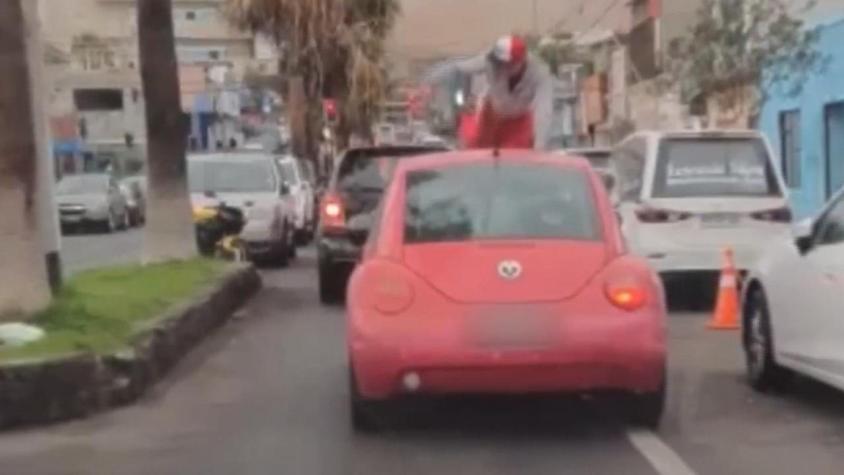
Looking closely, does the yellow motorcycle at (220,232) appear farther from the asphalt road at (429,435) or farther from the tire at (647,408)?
the tire at (647,408)

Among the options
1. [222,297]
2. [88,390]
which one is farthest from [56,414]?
[222,297]

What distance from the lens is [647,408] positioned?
31.0 ft

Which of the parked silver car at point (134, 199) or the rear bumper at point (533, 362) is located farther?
the parked silver car at point (134, 199)

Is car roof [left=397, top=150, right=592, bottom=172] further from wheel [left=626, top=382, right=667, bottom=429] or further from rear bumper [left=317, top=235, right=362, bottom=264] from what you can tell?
rear bumper [left=317, top=235, right=362, bottom=264]

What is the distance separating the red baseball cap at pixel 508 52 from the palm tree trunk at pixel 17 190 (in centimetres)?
529

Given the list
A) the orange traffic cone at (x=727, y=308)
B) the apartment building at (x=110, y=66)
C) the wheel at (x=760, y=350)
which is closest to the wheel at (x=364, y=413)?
the wheel at (x=760, y=350)

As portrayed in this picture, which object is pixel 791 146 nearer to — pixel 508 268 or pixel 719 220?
pixel 719 220

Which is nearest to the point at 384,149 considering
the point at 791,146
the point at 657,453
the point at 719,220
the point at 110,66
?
the point at 719,220

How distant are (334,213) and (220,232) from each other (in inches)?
150

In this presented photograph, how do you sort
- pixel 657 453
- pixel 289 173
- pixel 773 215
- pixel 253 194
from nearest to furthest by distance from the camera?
1. pixel 657 453
2. pixel 773 215
3. pixel 253 194
4. pixel 289 173

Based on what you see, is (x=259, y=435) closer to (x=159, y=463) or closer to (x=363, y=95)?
(x=159, y=463)

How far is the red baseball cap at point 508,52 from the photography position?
15.5 meters

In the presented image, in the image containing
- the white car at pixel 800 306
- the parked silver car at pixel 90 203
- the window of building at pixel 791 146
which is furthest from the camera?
the parked silver car at pixel 90 203

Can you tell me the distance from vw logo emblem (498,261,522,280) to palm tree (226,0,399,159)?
29.3m
